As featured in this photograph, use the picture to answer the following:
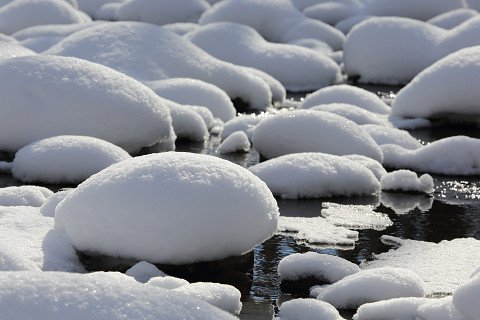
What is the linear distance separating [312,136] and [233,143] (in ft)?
2.61

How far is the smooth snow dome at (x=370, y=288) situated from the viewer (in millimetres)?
5027

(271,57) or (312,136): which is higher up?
(312,136)

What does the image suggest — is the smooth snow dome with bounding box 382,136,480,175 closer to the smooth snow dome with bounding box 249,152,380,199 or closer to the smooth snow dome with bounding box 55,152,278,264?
the smooth snow dome with bounding box 249,152,380,199

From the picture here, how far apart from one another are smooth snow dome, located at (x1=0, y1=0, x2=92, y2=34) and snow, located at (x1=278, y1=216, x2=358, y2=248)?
1157 centimetres

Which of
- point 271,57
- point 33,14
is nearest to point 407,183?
point 271,57

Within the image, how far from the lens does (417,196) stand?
7.81m

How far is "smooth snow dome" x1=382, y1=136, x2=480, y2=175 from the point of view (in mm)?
8617

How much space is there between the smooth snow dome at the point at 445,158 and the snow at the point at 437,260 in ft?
7.31

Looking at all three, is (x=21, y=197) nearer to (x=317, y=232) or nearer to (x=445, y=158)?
(x=317, y=232)

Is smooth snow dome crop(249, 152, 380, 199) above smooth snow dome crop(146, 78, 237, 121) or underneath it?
above

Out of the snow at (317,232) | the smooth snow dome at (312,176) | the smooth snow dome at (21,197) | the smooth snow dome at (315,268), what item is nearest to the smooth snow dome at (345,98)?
the smooth snow dome at (312,176)

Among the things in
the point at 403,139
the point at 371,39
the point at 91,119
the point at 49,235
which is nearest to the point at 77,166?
the point at 91,119

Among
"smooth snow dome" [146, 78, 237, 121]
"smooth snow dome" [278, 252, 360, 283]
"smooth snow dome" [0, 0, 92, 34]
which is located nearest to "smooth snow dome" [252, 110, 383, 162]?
"smooth snow dome" [146, 78, 237, 121]

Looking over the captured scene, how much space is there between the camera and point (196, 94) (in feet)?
35.0
